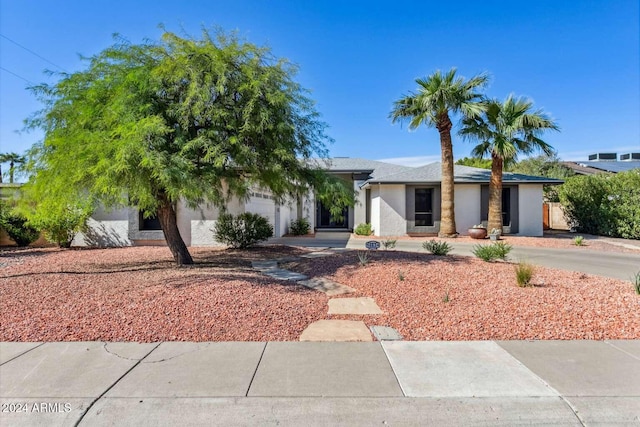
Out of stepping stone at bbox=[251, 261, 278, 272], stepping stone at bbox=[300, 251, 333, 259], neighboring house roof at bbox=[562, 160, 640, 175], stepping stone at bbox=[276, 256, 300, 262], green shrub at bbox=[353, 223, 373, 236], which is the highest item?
neighboring house roof at bbox=[562, 160, 640, 175]

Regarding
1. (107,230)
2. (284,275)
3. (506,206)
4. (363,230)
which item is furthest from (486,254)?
(107,230)

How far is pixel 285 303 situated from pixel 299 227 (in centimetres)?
1447

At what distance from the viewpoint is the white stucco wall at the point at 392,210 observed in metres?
19.8

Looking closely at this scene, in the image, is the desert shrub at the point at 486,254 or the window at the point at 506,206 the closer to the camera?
the desert shrub at the point at 486,254

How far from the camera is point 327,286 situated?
7.50 metres

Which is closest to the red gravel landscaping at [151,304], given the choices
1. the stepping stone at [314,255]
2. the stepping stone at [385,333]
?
the stepping stone at [385,333]

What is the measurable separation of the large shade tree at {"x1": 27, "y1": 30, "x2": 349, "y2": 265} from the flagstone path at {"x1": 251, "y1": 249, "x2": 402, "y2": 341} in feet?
7.89

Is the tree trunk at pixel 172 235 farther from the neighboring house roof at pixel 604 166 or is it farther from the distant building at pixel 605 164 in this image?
the neighboring house roof at pixel 604 166

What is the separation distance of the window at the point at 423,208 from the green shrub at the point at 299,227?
6179 millimetres

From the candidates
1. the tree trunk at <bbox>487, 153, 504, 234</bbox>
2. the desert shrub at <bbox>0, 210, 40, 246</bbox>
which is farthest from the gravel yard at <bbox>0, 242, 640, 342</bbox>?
the tree trunk at <bbox>487, 153, 504, 234</bbox>

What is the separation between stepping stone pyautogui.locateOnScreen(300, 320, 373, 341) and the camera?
4.81 m

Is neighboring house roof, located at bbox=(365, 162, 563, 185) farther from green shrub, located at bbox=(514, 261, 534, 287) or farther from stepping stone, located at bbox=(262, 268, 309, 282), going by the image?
green shrub, located at bbox=(514, 261, 534, 287)

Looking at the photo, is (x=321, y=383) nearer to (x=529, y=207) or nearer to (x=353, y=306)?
(x=353, y=306)

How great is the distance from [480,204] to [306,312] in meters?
17.0
